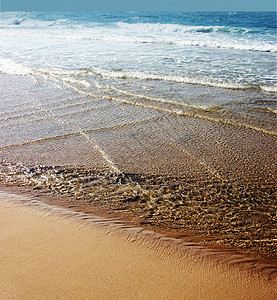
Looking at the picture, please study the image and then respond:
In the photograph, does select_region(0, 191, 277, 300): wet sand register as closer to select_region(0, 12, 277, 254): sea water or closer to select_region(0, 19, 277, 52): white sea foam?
select_region(0, 12, 277, 254): sea water

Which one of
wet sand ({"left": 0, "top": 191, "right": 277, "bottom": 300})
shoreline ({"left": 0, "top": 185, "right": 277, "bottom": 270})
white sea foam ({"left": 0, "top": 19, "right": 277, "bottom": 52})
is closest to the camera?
wet sand ({"left": 0, "top": 191, "right": 277, "bottom": 300})

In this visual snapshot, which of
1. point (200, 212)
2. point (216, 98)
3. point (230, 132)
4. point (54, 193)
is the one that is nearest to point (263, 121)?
point (230, 132)

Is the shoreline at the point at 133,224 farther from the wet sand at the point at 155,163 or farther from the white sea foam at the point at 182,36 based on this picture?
the white sea foam at the point at 182,36

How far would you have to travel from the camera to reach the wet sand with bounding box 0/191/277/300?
78.8 inches

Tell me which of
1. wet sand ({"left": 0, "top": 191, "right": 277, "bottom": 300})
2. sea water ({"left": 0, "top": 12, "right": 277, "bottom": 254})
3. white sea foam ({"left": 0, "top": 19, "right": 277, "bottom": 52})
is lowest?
wet sand ({"left": 0, "top": 191, "right": 277, "bottom": 300})

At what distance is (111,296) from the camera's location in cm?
196

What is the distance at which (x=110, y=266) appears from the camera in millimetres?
2221

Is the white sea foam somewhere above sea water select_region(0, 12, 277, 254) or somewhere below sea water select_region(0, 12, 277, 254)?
above

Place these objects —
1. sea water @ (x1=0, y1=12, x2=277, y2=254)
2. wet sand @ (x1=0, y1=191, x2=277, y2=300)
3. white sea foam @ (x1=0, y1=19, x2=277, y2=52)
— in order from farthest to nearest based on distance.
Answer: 1. white sea foam @ (x1=0, y1=19, x2=277, y2=52)
2. sea water @ (x1=0, y1=12, x2=277, y2=254)
3. wet sand @ (x1=0, y1=191, x2=277, y2=300)

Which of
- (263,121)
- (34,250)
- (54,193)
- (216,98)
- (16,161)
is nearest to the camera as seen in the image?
(34,250)

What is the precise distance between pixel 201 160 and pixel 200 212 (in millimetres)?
1244

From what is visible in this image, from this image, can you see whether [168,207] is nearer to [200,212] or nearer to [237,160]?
[200,212]

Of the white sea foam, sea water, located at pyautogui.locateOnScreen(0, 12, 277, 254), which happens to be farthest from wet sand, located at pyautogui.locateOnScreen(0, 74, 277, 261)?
the white sea foam

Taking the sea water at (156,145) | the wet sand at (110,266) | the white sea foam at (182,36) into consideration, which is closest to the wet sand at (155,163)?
the sea water at (156,145)
